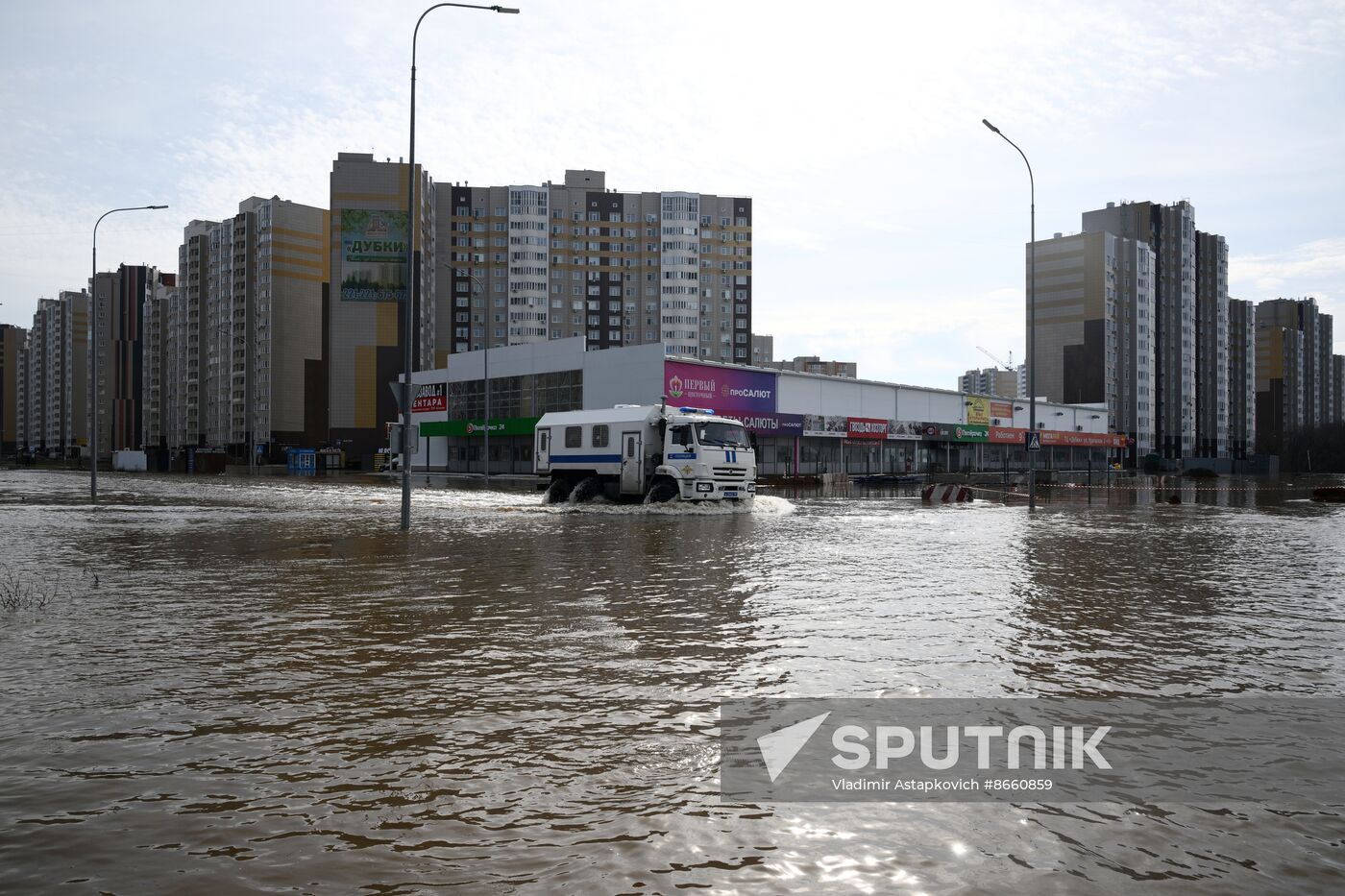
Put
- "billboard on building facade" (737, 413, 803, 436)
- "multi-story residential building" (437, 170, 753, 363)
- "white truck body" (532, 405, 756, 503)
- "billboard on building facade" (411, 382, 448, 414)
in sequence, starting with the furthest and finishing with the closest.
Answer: "multi-story residential building" (437, 170, 753, 363) → "billboard on building facade" (411, 382, 448, 414) → "billboard on building facade" (737, 413, 803, 436) → "white truck body" (532, 405, 756, 503)

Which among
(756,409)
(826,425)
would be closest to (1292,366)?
(826,425)

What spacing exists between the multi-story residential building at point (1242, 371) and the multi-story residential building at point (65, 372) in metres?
205

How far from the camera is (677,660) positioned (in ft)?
22.2

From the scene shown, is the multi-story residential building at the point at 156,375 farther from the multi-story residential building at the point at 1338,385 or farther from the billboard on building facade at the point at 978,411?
the multi-story residential building at the point at 1338,385

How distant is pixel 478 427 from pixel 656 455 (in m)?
49.6

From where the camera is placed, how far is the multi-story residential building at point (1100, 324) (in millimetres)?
116875

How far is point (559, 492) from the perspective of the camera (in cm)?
2697

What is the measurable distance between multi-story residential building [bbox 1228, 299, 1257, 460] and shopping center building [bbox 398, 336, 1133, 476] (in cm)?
9240

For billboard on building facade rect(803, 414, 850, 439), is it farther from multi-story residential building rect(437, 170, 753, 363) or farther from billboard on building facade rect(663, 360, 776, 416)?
multi-story residential building rect(437, 170, 753, 363)

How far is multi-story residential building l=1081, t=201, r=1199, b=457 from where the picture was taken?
132m

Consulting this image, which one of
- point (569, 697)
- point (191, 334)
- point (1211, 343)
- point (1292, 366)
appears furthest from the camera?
point (1292, 366)

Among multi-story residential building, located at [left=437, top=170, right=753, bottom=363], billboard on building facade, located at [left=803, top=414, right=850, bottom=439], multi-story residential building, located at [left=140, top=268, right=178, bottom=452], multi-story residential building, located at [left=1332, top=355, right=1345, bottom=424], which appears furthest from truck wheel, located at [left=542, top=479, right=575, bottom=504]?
multi-story residential building, located at [left=1332, top=355, right=1345, bottom=424]

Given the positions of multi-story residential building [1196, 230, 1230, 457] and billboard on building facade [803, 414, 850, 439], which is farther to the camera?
multi-story residential building [1196, 230, 1230, 457]

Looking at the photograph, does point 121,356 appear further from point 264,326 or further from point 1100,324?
point 1100,324
